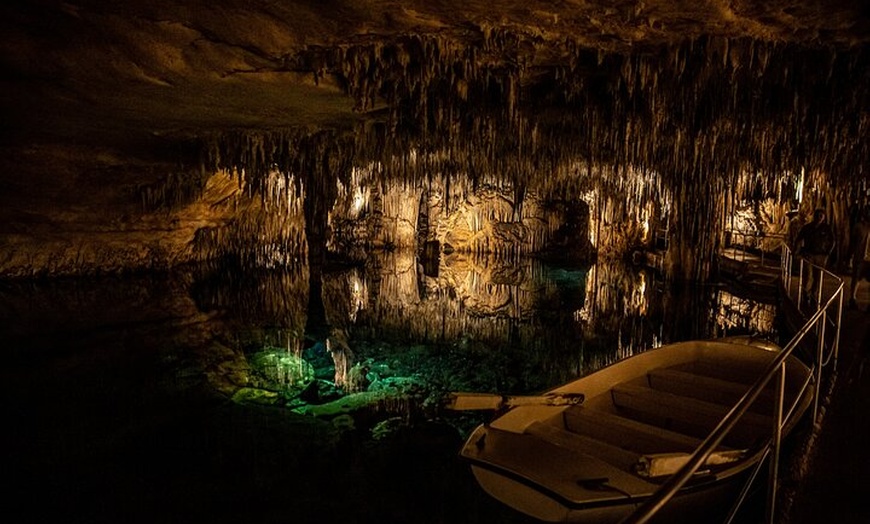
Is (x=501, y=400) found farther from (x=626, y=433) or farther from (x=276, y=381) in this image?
(x=276, y=381)

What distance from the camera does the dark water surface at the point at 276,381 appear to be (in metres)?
4.02

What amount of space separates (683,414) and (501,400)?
62.0 inches

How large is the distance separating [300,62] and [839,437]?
5911 millimetres

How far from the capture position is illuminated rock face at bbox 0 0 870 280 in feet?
15.6

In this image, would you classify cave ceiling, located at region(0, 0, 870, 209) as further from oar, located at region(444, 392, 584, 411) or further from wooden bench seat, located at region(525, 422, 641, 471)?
wooden bench seat, located at region(525, 422, 641, 471)

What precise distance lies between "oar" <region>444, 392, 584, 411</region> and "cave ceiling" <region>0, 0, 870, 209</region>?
3.34m

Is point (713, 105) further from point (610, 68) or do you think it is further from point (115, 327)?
point (115, 327)

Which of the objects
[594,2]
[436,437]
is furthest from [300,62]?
[436,437]

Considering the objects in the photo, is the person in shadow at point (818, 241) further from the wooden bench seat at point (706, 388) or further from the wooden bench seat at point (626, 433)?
the wooden bench seat at point (626, 433)

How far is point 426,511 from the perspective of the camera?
151 inches

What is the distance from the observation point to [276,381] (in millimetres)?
6949

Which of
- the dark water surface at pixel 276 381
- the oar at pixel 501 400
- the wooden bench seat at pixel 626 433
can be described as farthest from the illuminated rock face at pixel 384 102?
the wooden bench seat at pixel 626 433

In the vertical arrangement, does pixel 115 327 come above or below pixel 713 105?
below

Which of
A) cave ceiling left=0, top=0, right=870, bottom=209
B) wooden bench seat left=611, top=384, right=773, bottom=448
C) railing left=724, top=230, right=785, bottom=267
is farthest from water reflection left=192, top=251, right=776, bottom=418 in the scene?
cave ceiling left=0, top=0, right=870, bottom=209
